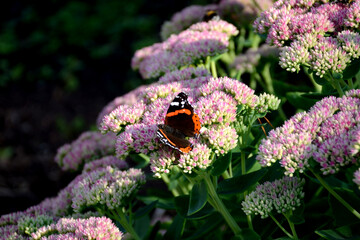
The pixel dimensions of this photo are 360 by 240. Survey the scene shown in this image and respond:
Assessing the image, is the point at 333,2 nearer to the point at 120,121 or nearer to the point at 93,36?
the point at 120,121

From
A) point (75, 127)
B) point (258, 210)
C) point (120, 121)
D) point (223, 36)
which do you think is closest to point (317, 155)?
point (258, 210)

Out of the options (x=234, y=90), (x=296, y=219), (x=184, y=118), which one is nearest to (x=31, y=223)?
(x=184, y=118)

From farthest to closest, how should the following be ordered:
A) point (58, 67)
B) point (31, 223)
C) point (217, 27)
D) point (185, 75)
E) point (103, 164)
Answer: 1. point (58, 67)
2. point (217, 27)
3. point (103, 164)
4. point (185, 75)
5. point (31, 223)

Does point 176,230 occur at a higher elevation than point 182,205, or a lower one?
lower

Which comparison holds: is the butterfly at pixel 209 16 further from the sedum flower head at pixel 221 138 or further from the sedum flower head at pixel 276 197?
the sedum flower head at pixel 276 197

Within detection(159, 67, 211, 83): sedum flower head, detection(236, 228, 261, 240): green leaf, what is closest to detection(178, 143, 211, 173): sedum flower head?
detection(236, 228, 261, 240): green leaf

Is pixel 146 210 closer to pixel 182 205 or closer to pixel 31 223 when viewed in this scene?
pixel 182 205
